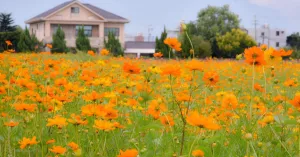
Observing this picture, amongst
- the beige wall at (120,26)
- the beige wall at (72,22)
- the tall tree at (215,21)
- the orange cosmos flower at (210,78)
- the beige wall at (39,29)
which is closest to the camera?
the orange cosmos flower at (210,78)

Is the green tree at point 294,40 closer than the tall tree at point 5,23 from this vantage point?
No

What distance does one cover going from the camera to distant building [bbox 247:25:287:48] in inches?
2566

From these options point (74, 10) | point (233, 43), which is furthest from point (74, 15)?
point (233, 43)

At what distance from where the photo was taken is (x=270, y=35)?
6688cm

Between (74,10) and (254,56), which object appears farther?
(74,10)

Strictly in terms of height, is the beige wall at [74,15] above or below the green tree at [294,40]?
above

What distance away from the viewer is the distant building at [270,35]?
214 ft

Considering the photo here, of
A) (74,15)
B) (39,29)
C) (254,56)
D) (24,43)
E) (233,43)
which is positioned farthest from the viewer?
(233,43)

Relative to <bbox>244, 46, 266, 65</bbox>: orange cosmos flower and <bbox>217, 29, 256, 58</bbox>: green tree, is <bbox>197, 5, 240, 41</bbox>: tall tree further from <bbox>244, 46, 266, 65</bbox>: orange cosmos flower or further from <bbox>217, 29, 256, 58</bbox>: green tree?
<bbox>244, 46, 266, 65</bbox>: orange cosmos flower

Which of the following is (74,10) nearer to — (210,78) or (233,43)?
(233,43)

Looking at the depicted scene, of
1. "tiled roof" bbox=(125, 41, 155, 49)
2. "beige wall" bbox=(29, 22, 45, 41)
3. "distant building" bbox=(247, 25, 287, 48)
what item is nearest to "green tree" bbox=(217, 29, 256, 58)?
"tiled roof" bbox=(125, 41, 155, 49)

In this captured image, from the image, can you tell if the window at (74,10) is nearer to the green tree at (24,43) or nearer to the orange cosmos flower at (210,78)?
the green tree at (24,43)

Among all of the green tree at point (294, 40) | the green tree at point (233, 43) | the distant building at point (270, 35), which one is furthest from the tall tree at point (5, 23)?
the distant building at point (270, 35)

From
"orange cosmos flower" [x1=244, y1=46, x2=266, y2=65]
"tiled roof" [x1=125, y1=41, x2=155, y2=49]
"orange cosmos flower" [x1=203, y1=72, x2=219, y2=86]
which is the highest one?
"tiled roof" [x1=125, y1=41, x2=155, y2=49]
